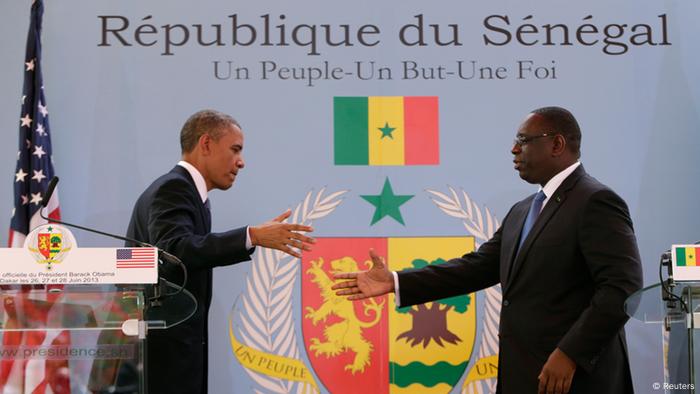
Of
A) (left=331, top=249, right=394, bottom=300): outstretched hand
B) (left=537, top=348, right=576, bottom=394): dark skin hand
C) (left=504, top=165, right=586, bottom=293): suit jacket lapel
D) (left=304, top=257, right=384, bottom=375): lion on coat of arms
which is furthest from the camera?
(left=304, top=257, right=384, bottom=375): lion on coat of arms

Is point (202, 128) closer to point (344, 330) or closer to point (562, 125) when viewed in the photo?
point (344, 330)

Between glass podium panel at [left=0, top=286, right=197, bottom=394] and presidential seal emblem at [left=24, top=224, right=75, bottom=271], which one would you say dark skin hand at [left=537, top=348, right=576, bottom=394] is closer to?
glass podium panel at [left=0, top=286, right=197, bottom=394]

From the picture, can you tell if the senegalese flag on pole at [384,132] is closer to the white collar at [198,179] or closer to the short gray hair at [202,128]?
the short gray hair at [202,128]

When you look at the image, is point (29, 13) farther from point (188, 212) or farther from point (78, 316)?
point (78, 316)

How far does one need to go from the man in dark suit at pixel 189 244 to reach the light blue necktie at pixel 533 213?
2.93 ft

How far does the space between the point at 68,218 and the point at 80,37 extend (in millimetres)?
992

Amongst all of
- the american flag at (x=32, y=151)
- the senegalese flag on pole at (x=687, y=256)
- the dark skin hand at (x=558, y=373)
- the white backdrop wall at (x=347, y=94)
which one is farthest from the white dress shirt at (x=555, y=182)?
the american flag at (x=32, y=151)

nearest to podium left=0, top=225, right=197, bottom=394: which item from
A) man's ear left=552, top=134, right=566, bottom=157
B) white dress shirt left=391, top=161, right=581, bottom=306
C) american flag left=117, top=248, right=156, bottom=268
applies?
american flag left=117, top=248, right=156, bottom=268

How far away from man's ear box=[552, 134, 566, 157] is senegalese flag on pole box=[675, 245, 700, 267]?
0.98 metres

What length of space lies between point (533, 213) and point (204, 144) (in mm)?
1539

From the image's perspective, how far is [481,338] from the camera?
4.80 meters

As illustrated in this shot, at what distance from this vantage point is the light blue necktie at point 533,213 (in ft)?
12.1

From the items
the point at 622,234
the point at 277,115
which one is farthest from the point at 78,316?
the point at 277,115
